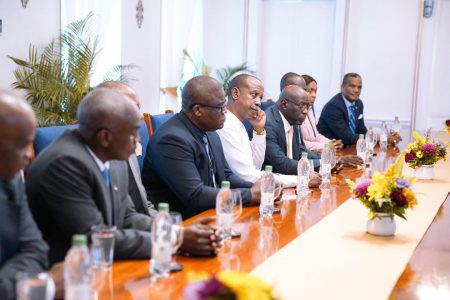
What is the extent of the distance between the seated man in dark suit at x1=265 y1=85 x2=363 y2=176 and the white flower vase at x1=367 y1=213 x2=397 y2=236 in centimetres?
182

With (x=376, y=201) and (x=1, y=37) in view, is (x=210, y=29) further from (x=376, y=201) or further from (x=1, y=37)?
(x=376, y=201)

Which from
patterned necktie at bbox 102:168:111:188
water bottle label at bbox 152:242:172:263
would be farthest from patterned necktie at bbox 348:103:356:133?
water bottle label at bbox 152:242:172:263

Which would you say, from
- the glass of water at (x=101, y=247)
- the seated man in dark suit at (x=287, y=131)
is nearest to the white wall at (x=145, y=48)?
the seated man in dark suit at (x=287, y=131)

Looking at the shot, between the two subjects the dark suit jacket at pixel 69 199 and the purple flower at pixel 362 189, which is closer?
the dark suit jacket at pixel 69 199

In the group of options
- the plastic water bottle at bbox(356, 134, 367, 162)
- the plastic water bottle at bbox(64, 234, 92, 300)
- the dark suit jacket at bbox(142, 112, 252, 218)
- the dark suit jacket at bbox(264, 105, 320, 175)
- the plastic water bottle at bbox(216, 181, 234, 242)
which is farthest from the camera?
the plastic water bottle at bbox(356, 134, 367, 162)

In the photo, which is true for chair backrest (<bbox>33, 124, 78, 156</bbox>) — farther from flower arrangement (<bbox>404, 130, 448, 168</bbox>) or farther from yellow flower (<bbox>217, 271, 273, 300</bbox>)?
flower arrangement (<bbox>404, 130, 448, 168</bbox>)

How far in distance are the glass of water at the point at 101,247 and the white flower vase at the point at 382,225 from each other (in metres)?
1.24

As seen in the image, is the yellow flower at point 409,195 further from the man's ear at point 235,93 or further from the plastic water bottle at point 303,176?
the man's ear at point 235,93

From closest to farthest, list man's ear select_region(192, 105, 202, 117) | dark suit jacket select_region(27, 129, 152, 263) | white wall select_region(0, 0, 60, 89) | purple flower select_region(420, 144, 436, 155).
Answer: dark suit jacket select_region(27, 129, 152, 263)
man's ear select_region(192, 105, 202, 117)
purple flower select_region(420, 144, 436, 155)
white wall select_region(0, 0, 60, 89)

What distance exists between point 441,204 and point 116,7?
185 inches

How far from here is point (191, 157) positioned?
3.34m

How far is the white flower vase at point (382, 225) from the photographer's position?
270 cm

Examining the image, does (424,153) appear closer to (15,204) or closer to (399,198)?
(399,198)

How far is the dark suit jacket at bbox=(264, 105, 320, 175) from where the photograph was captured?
15.0 feet
